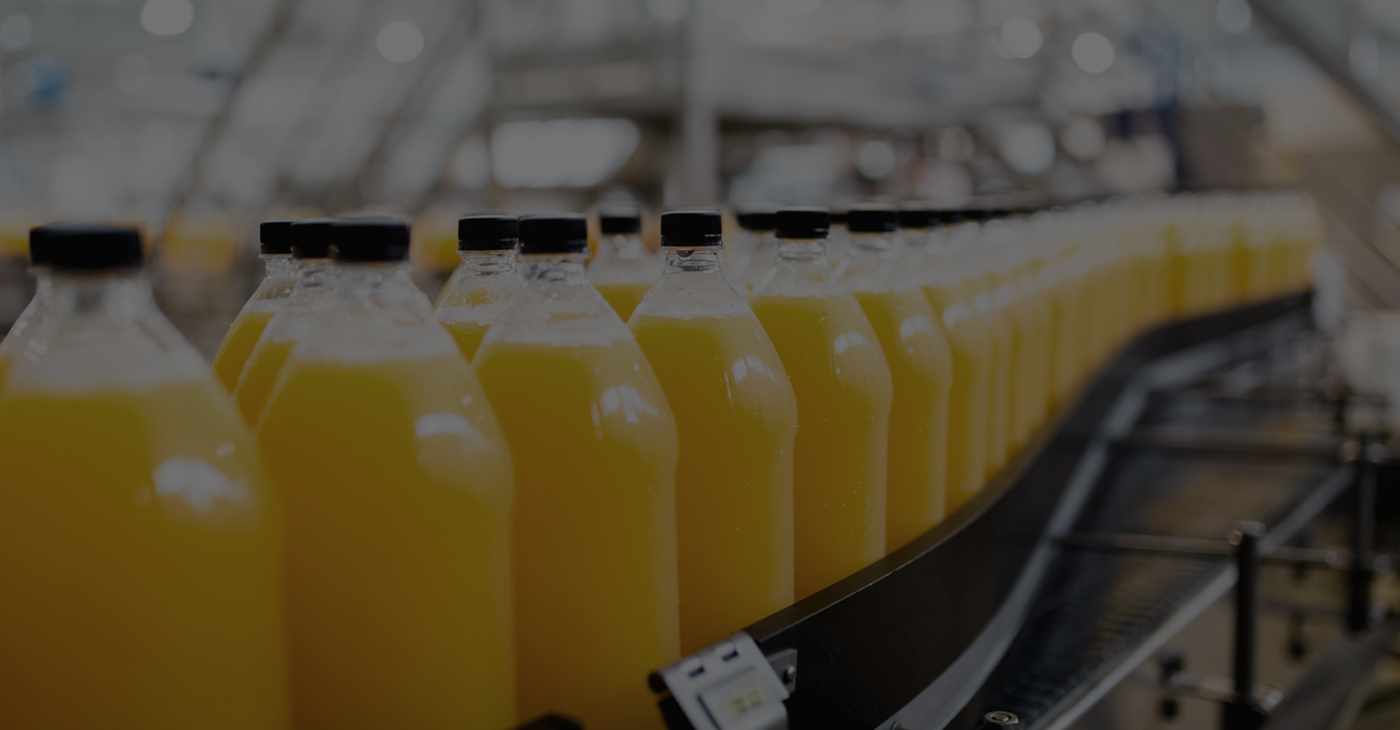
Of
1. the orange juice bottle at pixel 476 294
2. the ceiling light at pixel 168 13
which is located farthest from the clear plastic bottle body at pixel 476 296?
the ceiling light at pixel 168 13

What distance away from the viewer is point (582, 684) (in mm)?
688

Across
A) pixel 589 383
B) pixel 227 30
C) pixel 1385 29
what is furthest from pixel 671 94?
pixel 227 30

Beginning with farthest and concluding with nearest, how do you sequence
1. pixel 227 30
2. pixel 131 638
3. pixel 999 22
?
pixel 227 30 → pixel 999 22 → pixel 131 638

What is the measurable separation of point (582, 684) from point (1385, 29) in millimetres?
6283

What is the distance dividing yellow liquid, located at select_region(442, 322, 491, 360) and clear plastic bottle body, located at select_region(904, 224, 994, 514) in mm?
496

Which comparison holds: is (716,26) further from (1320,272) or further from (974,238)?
(1320,272)

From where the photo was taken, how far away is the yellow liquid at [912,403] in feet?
3.30

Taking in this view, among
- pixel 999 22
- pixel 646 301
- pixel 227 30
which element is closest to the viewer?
pixel 646 301

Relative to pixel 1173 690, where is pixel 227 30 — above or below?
above

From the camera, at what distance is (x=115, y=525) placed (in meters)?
0.50

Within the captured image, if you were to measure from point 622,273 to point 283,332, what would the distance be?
13.8 inches

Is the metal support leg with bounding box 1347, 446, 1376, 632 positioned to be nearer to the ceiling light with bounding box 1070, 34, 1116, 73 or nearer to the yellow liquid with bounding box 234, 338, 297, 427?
the yellow liquid with bounding box 234, 338, 297, 427

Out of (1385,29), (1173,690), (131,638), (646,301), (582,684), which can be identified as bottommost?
(1173,690)

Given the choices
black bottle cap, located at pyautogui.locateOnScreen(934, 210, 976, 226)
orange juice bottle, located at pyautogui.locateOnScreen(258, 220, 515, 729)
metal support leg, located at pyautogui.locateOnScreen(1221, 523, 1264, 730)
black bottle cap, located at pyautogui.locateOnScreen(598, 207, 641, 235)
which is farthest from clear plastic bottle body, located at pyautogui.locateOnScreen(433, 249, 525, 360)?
metal support leg, located at pyautogui.locateOnScreen(1221, 523, 1264, 730)
